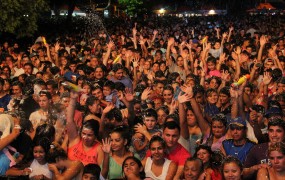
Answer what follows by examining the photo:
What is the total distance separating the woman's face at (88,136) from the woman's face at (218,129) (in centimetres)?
144

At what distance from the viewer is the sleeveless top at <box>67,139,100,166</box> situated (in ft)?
20.2

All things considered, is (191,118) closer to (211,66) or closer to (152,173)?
(152,173)

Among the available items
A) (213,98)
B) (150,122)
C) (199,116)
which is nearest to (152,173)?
(150,122)

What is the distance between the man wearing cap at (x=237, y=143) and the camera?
20.7 feet

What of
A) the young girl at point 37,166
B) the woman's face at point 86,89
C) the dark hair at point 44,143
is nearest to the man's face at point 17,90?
the woman's face at point 86,89

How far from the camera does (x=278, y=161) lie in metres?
5.36

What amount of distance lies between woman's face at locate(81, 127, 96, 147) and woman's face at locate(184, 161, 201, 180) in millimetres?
1190

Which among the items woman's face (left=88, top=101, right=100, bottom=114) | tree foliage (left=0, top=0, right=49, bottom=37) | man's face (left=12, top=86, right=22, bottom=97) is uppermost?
tree foliage (left=0, top=0, right=49, bottom=37)

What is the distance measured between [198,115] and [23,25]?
45.5 feet

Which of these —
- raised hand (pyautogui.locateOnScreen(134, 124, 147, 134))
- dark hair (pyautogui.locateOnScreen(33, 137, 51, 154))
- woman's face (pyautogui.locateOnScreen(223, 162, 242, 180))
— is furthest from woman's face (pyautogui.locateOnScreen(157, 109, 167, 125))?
woman's face (pyautogui.locateOnScreen(223, 162, 242, 180))

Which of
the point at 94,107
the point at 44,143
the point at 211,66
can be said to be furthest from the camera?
the point at 211,66

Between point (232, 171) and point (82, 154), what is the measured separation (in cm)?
169

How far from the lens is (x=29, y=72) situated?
1165 centimetres

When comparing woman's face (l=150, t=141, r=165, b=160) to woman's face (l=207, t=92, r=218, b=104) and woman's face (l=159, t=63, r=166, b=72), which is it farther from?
woman's face (l=159, t=63, r=166, b=72)
